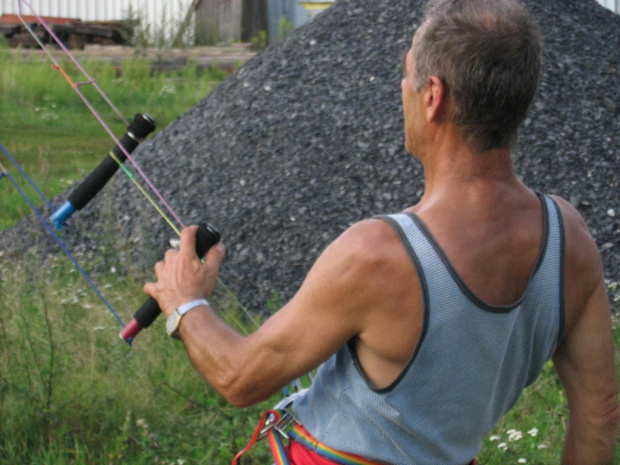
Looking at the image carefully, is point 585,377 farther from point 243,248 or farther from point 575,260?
point 243,248

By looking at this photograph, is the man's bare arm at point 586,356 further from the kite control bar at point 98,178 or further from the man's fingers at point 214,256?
the kite control bar at point 98,178

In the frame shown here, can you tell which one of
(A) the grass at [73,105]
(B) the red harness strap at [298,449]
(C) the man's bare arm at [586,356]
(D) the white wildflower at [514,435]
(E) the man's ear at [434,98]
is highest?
(E) the man's ear at [434,98]

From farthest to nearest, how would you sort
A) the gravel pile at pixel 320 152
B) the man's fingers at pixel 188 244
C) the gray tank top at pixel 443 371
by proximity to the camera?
the gravel pile at pixel 320 152
the man's fingers at pixel 188 244
the gray tank top at pixel 443 371

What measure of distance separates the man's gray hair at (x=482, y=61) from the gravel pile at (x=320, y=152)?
3880 mm

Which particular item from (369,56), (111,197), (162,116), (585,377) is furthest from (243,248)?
(162,116)

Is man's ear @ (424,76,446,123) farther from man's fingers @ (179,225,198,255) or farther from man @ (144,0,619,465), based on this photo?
man's fingers @ (179,225,198,255)

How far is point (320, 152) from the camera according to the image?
646 cm

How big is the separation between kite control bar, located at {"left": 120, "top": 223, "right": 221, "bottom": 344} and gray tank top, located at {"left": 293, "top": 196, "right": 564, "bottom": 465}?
1.31 feet

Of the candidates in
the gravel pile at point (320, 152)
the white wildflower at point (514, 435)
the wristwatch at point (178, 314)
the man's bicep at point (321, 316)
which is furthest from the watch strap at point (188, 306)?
the gravel pile at point (320, 152)

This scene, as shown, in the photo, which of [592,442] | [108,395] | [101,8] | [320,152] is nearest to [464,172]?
[592,442]

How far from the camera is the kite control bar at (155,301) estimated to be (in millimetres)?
2150

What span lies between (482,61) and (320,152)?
472 centimetres

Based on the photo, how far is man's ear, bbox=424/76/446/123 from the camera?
1789 millimetres

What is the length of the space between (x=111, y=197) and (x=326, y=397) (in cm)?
502
